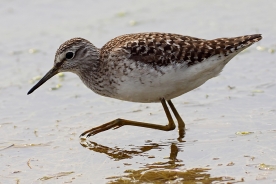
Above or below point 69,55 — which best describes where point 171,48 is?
above

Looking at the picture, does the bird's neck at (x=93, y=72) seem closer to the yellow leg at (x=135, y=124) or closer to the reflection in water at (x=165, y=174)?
the yellow leg at (x=135, y=124)

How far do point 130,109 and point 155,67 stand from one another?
2254 mm

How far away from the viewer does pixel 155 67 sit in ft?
33.7

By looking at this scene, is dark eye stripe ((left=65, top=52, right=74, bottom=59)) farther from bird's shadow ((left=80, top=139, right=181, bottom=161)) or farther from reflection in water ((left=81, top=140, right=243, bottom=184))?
reflection in water ((left=81, top=140, right=243, bottom=184))

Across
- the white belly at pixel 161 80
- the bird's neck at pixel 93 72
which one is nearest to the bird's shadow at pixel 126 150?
the white belly at pixel 161 80

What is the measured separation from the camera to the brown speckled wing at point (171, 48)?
10.4 m

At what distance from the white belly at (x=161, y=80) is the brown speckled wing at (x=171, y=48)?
0.35 feet

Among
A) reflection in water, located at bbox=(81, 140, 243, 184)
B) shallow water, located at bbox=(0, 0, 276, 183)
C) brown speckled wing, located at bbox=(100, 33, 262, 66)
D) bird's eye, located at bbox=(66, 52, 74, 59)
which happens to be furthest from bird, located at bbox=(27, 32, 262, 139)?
reflection in water, located at bbox=(81, 140, 243, 184)

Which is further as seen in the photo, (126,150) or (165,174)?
(126,150)

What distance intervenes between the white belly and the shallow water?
33.8 inches

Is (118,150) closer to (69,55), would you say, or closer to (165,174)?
(165,174)

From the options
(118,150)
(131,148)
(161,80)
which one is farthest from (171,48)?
(118,150)

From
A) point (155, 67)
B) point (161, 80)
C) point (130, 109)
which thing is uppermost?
point (155, 67)

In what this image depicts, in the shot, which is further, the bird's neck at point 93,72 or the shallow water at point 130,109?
the bird's neck at point 93,72
